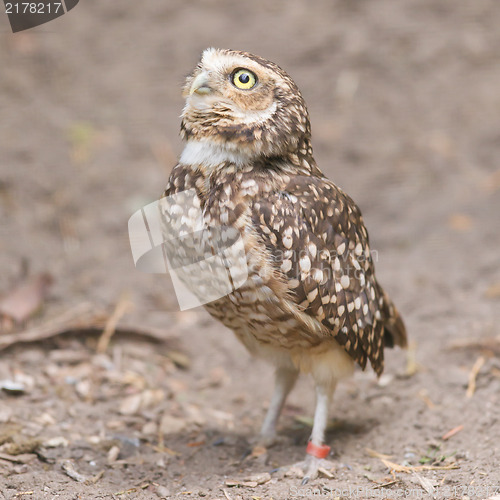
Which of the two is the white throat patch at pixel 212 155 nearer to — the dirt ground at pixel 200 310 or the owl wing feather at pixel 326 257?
the owl wing feather at pixel 326 257

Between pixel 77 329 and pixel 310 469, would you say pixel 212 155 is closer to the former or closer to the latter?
pixel 310 469

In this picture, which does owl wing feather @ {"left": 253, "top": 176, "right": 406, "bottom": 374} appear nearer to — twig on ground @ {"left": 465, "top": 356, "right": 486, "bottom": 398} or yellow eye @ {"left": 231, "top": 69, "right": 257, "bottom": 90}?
yellow eye @ {"left": 231, "top": 69, "right": 257, "bottom": 90}

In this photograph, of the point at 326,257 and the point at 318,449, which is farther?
the point at 318,449

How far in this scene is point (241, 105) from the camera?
10.3ft

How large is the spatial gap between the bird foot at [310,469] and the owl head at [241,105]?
1610mm

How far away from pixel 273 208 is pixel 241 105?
50cm

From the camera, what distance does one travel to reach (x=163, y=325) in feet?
16.8

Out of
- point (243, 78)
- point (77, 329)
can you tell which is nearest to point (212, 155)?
point (243, 78)

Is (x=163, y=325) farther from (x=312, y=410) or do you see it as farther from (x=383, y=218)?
(x=383, y=218)

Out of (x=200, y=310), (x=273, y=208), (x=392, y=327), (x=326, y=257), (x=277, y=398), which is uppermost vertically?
(x=273, y=208)

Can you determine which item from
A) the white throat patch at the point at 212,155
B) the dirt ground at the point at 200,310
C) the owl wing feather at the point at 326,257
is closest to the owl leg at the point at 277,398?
the dirt ground at the point at 200,310

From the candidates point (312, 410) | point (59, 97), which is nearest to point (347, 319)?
point (312, 410)

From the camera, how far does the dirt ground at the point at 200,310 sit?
3.61 metres

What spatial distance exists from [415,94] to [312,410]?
13.3 feet
